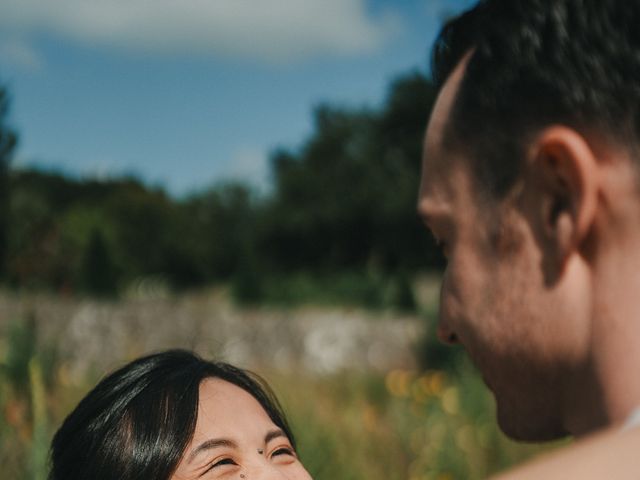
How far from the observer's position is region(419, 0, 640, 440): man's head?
951mm

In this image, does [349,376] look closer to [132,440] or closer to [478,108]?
[132,440]

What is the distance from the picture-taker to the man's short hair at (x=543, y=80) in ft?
3.18

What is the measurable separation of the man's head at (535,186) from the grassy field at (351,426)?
2128 millimetres

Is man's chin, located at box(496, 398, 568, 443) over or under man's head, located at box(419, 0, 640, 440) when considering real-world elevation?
under

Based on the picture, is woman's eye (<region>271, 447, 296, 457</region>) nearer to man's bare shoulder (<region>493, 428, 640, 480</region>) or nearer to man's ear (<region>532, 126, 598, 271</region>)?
man's ear (<region>532, 126, 598, 271</region>)

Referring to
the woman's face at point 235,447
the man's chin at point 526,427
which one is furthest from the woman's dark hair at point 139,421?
the man's chin at point 526,427

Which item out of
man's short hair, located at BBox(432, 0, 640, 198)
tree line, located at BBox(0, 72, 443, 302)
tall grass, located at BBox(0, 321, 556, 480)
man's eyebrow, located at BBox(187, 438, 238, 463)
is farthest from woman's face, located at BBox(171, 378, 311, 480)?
tree line, located at BBox(0, 72, 443, 302)

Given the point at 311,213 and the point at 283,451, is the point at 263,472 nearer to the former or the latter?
the point at 283,451

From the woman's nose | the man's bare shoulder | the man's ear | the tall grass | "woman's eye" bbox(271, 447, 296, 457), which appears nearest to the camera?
the man's bare shoulder

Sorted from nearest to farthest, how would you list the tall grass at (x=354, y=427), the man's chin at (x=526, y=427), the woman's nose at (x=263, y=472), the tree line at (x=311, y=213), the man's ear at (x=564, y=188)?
the man's ear at (x=564, y=188) → the man's chin at (x=526, y=427) → the woman's nose at (x=263, y=472) → the tall grass at (x=354, y=427) → the tree line at (x=311, y=213)

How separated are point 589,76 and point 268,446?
1228mm

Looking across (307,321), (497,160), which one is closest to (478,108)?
(497,160)

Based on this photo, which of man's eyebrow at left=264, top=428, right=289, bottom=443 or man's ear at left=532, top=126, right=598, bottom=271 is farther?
man's eyebrow at left=264, top=428, right=289, bottom=443

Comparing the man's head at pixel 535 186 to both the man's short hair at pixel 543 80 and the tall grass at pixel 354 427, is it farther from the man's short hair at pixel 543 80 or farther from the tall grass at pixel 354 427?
the tall grass at pixel 354 427
